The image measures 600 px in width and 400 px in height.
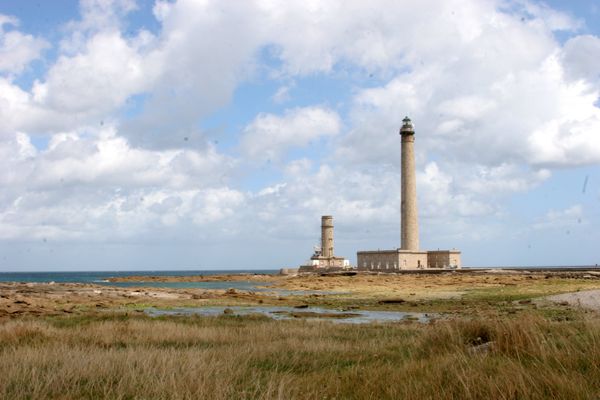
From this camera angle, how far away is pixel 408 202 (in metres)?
78.1

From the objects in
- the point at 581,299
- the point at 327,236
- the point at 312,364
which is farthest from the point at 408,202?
the point at 312,364

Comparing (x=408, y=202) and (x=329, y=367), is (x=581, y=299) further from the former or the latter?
(x=408, y=202)

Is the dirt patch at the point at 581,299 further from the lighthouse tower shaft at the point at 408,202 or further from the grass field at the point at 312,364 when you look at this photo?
the lighthouse tower shaft at the point at 408,202

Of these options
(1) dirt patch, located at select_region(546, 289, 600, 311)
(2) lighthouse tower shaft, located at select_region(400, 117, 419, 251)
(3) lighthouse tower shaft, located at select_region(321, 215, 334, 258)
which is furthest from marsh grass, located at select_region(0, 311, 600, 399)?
(3) lighthouse tower shaft, located at select_region(321, 215, 334, 258)

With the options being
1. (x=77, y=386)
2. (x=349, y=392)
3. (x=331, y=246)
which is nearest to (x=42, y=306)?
(x=77, y=386)

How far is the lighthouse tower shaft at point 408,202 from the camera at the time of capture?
78.0 meters

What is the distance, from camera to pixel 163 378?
25.9 ft

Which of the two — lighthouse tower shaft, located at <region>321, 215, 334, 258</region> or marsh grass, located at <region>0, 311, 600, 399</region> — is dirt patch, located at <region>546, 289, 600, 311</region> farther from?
lighthouse tower shaft, located at <region>321, 215, 334, 258</region>

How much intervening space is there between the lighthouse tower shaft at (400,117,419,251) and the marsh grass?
213ft

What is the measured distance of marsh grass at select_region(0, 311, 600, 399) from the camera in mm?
7188

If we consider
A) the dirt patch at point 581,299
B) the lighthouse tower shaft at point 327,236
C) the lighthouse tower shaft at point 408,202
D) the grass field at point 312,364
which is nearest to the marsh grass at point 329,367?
the grass field at point 312,364

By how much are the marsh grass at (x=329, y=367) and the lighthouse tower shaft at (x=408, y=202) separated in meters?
65.1

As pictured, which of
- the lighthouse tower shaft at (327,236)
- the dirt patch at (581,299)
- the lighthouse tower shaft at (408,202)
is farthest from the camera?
the lighthouse tower shaft at (327,236)

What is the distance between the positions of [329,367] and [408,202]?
227 ft
